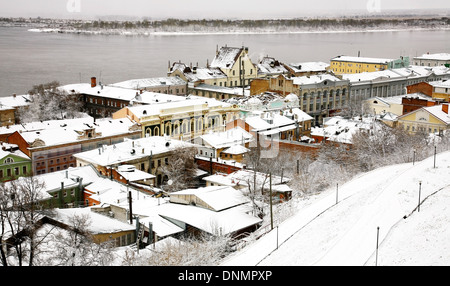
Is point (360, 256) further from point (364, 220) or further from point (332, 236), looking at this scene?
point (364, 220)

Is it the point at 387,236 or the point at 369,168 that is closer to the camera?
the point at 387,236

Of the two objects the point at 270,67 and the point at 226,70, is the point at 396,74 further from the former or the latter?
the point at 226,70

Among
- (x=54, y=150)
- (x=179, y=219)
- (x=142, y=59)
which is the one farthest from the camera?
(x=142, y=59)

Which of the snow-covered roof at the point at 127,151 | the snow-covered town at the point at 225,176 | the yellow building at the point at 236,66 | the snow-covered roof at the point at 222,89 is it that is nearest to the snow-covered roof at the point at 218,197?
the snow-covered town at the point at 225,176

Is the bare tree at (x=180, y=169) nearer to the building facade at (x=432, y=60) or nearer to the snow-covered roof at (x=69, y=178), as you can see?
the snow-covered roof at (x=69, y=178)

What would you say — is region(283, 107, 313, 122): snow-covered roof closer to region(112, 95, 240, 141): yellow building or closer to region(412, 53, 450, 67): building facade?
region(112, 95, 240, 141): yellow building
